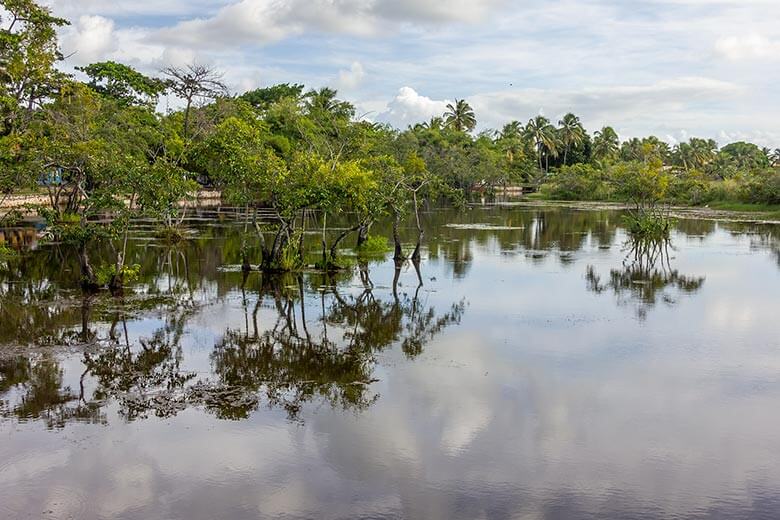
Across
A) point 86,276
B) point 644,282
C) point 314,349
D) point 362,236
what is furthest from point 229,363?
point 362,236

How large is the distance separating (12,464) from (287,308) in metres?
11.3

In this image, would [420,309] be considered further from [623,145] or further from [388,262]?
[623,145]

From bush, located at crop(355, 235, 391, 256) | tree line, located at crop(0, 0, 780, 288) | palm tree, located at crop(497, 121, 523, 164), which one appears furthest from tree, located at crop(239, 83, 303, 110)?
bush, located at crop(355, 235, 391, 256)

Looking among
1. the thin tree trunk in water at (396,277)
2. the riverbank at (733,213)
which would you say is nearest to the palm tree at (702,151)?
the riverbank at (733,213)

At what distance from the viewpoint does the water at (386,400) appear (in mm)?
9773

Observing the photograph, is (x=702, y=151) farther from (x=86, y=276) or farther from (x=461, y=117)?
(x=86, y=276)

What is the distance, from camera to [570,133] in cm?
12138

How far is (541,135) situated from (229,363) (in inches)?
4363

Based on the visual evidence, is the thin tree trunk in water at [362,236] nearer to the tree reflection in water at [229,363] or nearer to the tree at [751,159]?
the tree reflection in water at [229,363]

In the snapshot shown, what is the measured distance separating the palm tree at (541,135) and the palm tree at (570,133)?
5.92ft

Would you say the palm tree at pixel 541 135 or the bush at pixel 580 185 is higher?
the palm tree at pixel 541 135

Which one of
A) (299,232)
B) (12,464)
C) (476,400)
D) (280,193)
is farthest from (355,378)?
(299,232)

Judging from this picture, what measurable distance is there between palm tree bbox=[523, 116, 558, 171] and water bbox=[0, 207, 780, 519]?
97021 mm

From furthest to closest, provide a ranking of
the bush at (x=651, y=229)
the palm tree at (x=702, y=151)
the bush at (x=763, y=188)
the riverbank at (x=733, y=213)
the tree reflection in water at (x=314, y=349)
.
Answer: the palm tree at (x=702, y=151), the bush at (x=763, y=188), the riverbank at (x=733, y=213), the bush at (x=651, y=229), the tree reflection in water at (x=314, y=349)
